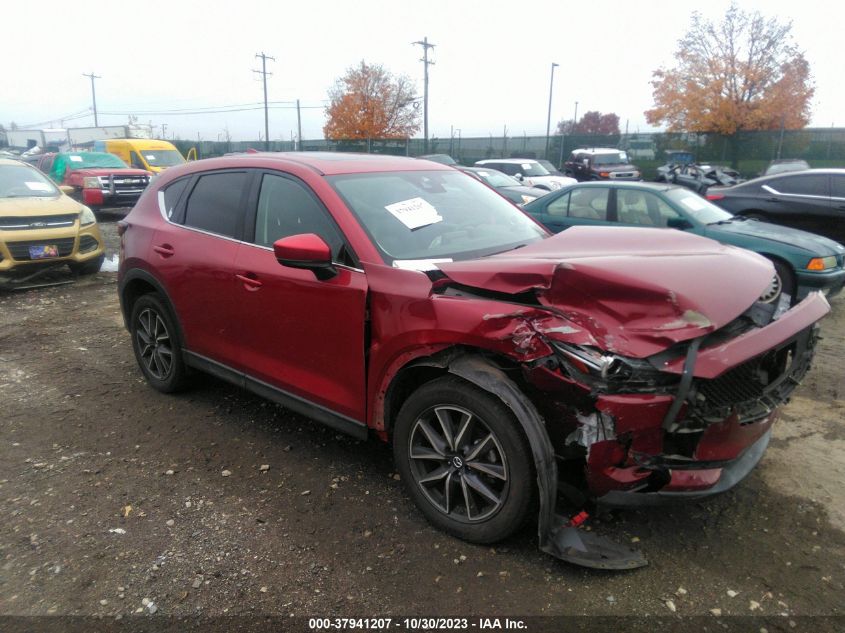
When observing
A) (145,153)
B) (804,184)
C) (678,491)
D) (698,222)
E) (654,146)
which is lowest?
(678,491)

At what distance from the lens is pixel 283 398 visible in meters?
3.50

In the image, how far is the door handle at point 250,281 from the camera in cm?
346

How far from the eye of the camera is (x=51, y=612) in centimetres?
241

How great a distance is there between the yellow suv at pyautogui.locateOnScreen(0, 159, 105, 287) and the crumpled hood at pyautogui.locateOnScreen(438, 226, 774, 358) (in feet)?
23.8

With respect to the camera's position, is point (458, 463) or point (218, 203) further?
point (218, 203)

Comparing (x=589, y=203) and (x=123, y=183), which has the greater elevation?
(x=589, y=203)

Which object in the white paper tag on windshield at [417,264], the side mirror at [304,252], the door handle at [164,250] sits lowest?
the door handle at [164,250]

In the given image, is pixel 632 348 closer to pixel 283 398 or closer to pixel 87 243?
pixel 283 398

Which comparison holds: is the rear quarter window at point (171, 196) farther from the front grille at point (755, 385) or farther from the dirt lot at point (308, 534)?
the front grille at point (755, 385)

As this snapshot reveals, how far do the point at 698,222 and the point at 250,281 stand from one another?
5470 mm

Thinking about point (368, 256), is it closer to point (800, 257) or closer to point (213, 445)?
point (213, 445)

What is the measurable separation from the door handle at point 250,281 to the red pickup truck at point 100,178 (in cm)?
1296

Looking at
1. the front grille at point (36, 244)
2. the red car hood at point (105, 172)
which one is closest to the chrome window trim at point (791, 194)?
the front grille at point (36, 244)

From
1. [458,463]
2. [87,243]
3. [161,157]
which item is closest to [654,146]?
[161,157]
